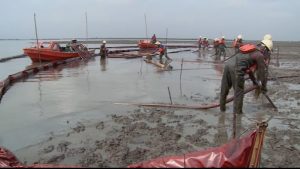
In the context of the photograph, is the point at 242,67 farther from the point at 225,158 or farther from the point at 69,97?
the point at 69,97

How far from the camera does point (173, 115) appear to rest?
30.1 ft

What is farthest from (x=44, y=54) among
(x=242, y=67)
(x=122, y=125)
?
(x=242, y=67)

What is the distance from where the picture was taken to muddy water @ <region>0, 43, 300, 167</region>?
6535mm

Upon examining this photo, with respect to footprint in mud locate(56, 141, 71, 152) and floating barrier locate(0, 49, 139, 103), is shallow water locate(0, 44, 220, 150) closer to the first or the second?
floating barrier locate(0, 49, 139, 103)

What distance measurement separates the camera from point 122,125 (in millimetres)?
8367

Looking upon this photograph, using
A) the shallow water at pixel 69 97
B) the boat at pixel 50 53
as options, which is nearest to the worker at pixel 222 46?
the boat at pixel 50 53

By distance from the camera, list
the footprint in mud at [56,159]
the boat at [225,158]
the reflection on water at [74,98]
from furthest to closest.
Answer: the reflection on water at [74,98] < the footprint in mud at [56,159] < the boat at [225,158]

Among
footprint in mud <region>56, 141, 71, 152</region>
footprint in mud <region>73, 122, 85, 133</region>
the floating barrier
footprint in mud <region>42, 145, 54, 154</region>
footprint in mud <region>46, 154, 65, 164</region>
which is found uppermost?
footprint in mud <region>46, 154, 65, 164</region>

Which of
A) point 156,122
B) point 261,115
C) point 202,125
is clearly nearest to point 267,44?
point 261,115

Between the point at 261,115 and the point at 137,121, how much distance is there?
3008mm

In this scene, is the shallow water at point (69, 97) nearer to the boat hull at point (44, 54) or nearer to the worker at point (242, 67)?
the worker at point (242, 67)

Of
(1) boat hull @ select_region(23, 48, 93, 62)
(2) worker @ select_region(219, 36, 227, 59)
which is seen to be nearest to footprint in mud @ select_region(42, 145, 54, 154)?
(1) boat hull @ select_region(23, 48, 93, 62)

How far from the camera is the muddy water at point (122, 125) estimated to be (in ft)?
21.4

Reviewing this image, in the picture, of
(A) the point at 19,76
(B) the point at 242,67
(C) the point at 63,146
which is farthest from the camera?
(A) the point at 19,76
